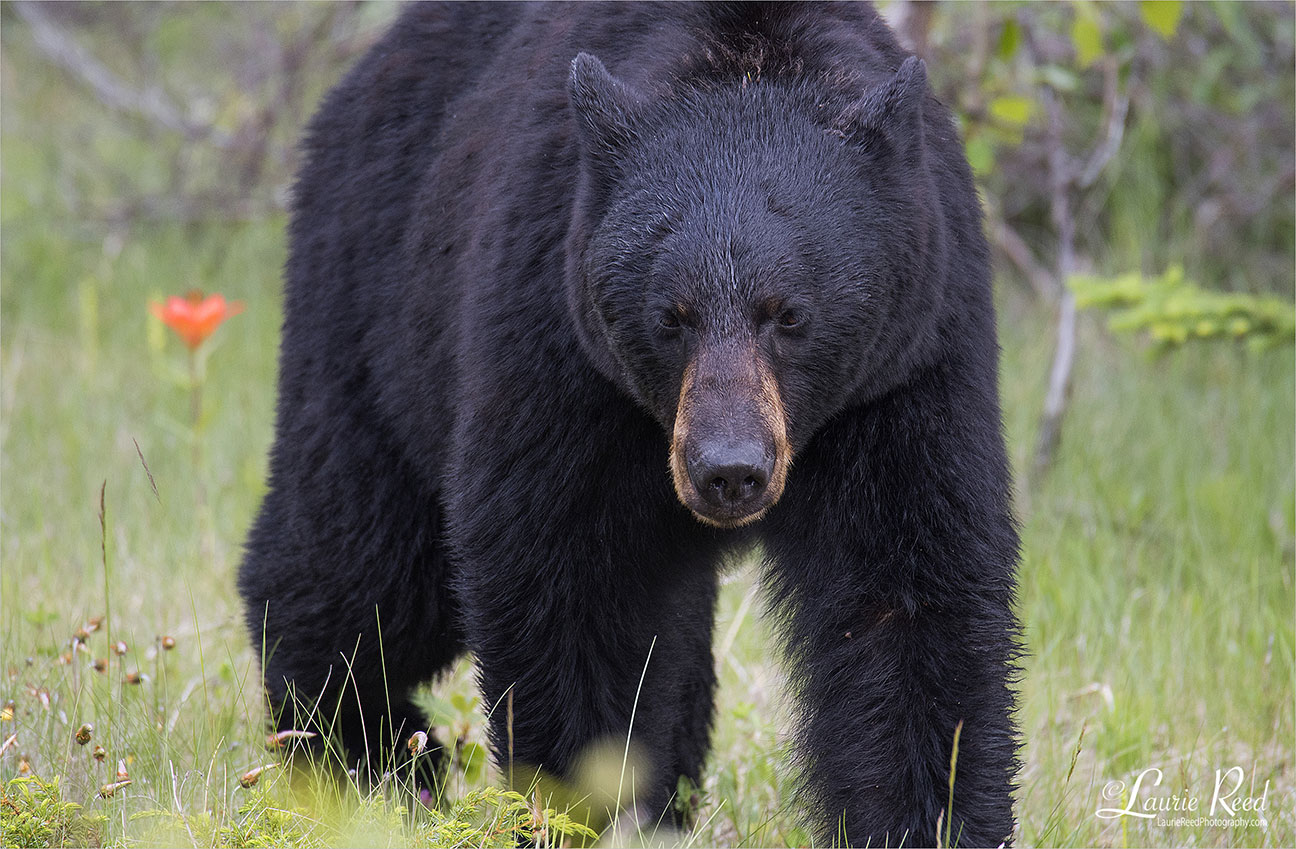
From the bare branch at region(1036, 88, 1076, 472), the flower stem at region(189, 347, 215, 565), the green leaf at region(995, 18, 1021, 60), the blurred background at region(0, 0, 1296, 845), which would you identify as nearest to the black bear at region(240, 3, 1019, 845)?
the blurred background at region(0, 0, 1296, 845)

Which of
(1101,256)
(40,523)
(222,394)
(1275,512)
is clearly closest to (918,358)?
(1275,512)

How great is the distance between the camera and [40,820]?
220 centimetres

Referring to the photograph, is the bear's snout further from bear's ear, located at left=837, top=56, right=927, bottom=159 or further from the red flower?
the red flower

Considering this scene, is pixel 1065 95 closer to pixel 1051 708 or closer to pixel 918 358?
pixel 1051 708

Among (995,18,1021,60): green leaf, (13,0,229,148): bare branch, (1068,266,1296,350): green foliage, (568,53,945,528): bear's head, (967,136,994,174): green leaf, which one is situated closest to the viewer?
(568,53,945,528): bear's head

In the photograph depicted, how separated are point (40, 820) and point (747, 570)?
287 centimetres

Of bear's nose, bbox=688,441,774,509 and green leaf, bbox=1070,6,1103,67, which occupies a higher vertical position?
green leaf, bbox=1070,6,1103,67

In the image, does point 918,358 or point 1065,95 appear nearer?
point 918,358

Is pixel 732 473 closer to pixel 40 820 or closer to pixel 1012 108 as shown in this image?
pixel 40 820

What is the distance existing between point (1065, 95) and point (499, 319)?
565 centimetres

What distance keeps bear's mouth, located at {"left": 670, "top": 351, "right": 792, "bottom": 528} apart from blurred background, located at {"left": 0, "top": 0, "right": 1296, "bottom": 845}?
67 centimetres

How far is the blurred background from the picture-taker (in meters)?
3.11

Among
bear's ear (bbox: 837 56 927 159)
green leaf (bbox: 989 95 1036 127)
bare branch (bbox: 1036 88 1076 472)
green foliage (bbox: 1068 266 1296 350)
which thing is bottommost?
bare branch (bbox: 1036 88 1076 472)

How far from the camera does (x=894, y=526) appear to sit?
2512mm
